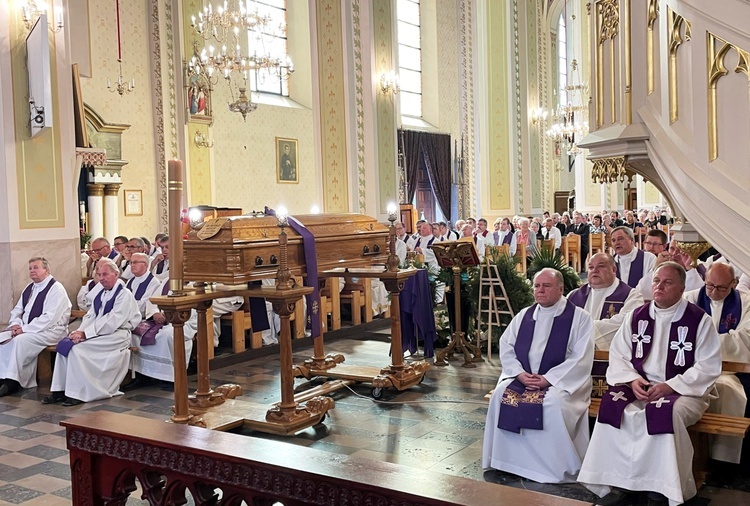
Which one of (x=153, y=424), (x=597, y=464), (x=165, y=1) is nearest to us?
(x=153, y=424)

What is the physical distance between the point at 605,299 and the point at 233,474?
4.35 m

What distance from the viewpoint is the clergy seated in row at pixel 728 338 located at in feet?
15.7

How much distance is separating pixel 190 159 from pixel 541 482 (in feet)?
37.4

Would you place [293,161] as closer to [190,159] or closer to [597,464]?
[190,159]

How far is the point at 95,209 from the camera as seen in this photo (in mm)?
13078

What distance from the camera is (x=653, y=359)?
468 cm

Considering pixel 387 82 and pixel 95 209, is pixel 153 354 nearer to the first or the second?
pixel 95 209

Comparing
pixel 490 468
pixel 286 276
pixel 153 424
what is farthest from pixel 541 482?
pixel 153 424

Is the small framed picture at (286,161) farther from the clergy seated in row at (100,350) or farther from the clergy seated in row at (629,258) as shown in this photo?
the clergy seated in row at (629,258)

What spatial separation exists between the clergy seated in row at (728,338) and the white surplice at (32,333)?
5.70m

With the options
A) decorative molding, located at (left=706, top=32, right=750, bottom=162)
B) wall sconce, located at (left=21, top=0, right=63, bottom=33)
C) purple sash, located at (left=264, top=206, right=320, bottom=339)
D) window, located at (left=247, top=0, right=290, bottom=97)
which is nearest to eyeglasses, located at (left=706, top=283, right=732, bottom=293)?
purple sash, located at (left=264, top=206, right=320, bottom=339)

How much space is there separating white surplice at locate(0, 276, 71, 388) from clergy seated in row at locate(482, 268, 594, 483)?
182 inches

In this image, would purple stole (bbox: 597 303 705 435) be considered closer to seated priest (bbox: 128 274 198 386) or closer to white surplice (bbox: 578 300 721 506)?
white surplice (bbox: 578 300 721 506)

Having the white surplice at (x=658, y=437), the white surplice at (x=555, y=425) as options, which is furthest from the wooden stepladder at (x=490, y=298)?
the white surplice at (x=658, y=437)
